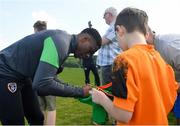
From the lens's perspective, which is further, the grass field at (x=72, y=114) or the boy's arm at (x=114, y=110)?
the grass field at (x=72, y=114)

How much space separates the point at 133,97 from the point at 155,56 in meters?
0.42

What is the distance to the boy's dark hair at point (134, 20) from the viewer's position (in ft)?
10.4

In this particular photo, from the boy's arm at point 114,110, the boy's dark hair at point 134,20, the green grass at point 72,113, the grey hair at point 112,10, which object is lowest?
the green grass at point 72,113

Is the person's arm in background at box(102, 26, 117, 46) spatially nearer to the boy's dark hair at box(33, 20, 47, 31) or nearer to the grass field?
the boy's dark hair at box(33, 20, 47, 31)

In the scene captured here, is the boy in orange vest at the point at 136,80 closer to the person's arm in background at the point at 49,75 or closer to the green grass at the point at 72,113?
the person's arm in background at the point at 49,75

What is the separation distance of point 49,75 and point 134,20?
1159 mm

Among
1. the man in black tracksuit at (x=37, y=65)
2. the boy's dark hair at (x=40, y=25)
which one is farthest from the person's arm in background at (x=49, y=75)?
the boy's dark hair at (x=40, y=25)

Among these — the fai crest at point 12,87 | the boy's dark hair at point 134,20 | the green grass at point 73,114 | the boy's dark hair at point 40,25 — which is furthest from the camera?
the green grass at point 73,114

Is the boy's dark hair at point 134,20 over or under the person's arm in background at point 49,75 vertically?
over

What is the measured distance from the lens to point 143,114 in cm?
313

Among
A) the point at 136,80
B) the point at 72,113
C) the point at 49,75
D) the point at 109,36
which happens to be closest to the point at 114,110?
the point at 136,80

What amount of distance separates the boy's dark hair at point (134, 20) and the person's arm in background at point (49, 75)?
0.98 metres

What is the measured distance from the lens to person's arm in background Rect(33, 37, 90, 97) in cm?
398

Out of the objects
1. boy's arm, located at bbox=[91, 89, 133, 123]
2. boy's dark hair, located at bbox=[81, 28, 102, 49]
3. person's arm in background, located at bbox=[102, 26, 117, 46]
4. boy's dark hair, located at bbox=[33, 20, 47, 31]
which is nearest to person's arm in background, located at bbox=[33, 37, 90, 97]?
boy's dark hair, located at bbox=[81, 28, 102, 49]
